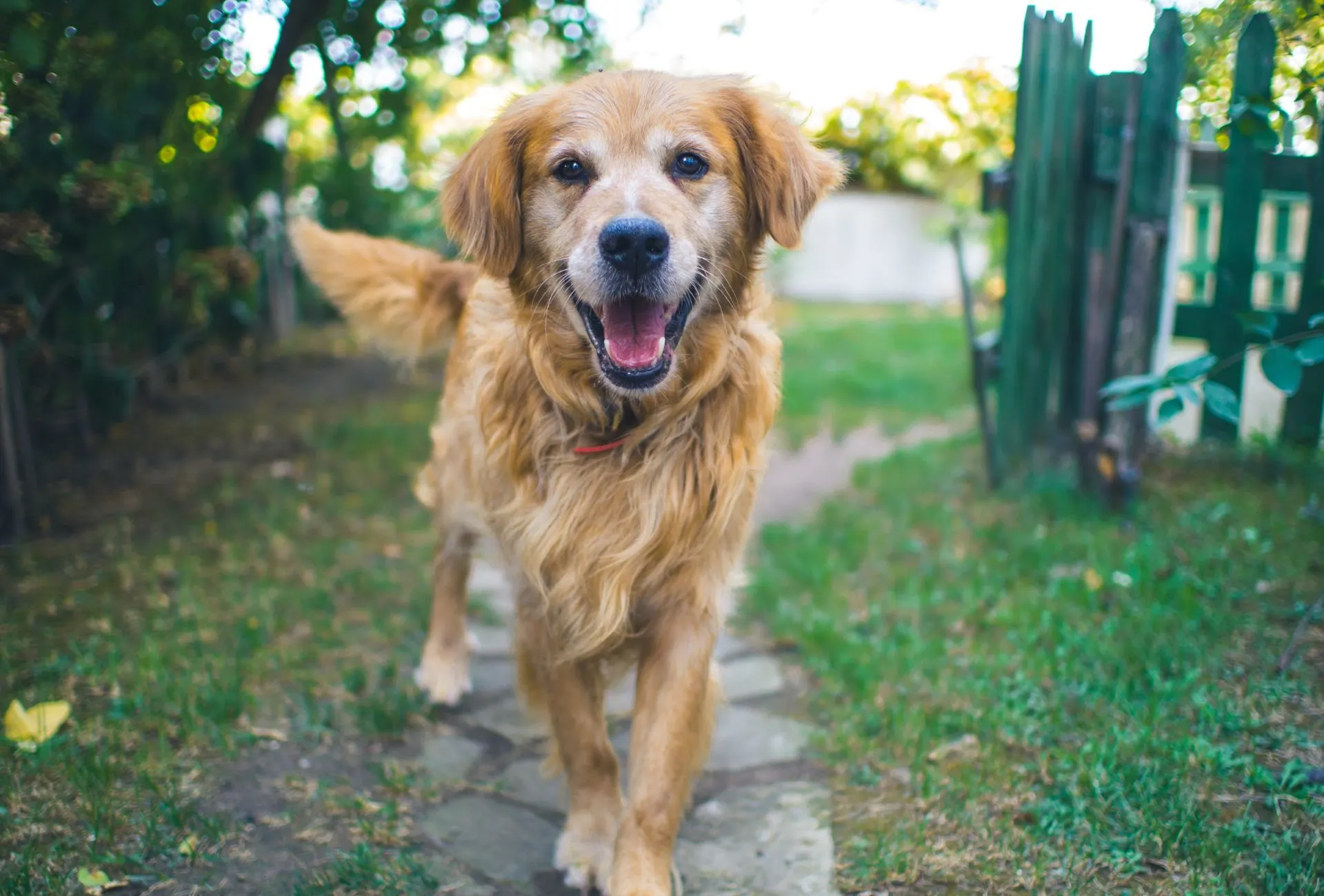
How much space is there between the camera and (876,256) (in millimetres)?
16797

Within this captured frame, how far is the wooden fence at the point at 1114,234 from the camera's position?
3.75 meters

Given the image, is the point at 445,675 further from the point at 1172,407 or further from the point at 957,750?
the point at 1172,407

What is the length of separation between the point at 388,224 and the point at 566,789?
21.6ft

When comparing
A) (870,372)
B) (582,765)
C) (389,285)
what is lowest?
(582,765)

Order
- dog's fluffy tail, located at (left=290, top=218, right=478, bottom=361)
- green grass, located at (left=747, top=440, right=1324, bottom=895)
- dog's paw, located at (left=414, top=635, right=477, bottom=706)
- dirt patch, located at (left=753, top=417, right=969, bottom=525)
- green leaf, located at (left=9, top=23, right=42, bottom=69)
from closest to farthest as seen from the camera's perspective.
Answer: green grass, located at (left=747, top=440, right=1324, bottom=895), green leaf, located at (left=9, top=23, right=42, bottom=69), dog's paw, located at (left=414, top=635, right=477, bottom=706), dog's fluffy tail, located at (left=290, top=218, right=478, bottom=361), dirt patch, located at (left=753, top=417, right=969, bottom=525)

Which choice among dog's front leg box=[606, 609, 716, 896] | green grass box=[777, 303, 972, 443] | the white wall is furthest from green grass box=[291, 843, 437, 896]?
the white wall

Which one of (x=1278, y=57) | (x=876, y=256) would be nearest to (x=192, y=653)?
(x=1278, y=57)

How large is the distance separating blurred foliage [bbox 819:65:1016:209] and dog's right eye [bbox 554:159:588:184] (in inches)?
34.4

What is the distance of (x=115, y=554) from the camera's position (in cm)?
377

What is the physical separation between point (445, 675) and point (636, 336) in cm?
143

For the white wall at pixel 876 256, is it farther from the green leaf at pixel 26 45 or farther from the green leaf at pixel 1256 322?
the green leaf at pixel 26 45

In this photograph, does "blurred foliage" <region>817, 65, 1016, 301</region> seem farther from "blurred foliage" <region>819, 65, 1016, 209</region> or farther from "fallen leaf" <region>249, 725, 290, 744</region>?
"fallen leaf" <region>249, 725, 290, 744</region>

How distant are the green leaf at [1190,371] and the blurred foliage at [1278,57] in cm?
73

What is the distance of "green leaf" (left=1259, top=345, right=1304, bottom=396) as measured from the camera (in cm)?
229
